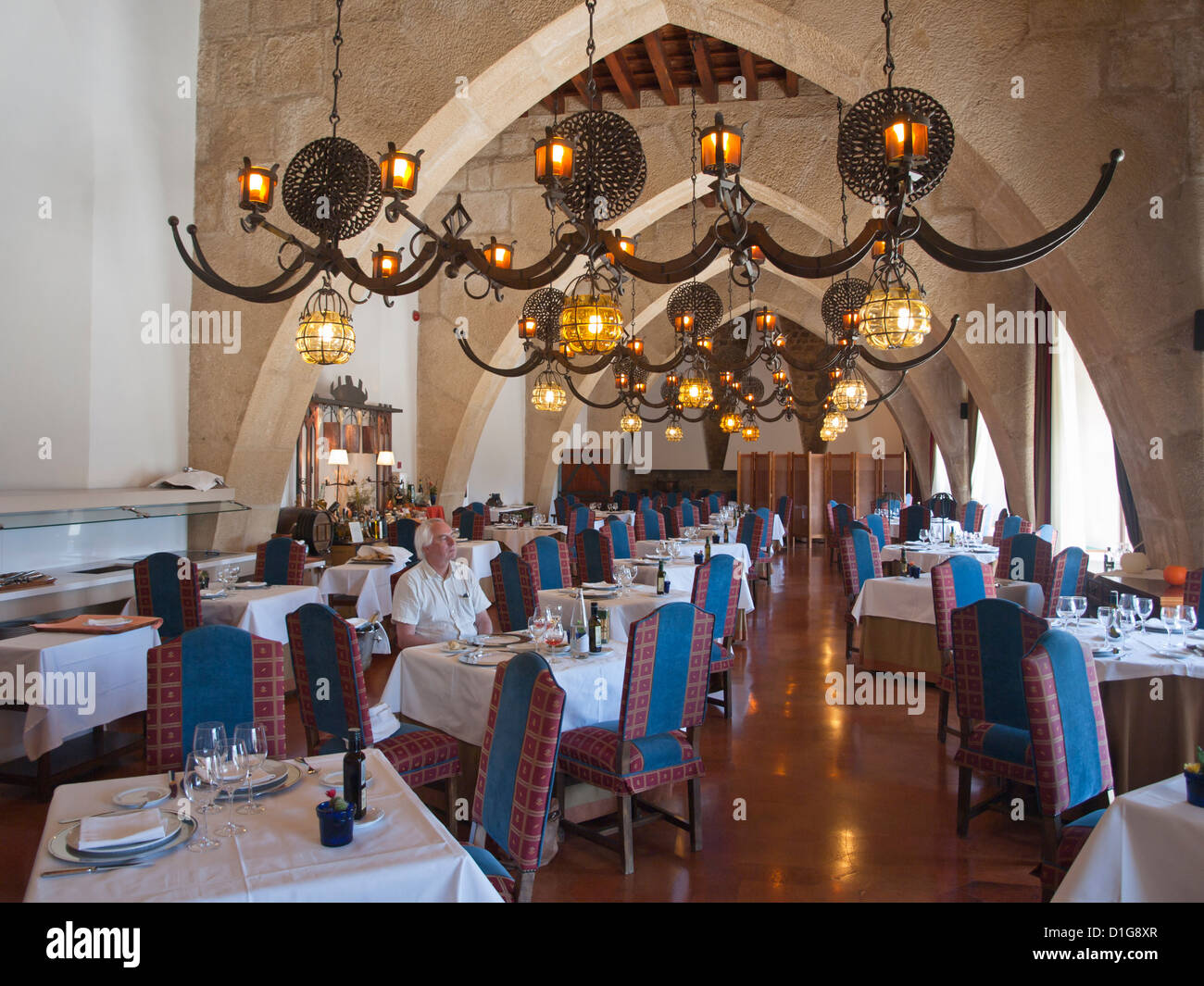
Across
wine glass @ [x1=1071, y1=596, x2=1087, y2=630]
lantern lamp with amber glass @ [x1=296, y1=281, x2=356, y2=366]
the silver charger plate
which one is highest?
lantern lamp with amber glass @ [x1=296, y1=281, x2=356, y2=366]

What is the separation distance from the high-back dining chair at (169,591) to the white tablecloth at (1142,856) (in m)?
5.26

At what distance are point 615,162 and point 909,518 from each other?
11.1 metres

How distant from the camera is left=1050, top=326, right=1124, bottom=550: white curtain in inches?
387

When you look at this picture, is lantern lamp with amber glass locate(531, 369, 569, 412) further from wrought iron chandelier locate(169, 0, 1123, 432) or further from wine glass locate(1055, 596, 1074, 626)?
wine glass locate(1055, 596, 1074, 626)

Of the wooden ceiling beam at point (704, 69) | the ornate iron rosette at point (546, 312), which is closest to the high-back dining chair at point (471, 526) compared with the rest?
the ornate iron rosette at point (546, 312)

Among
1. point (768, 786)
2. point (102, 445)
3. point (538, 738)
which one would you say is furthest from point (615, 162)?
point (102, 445)

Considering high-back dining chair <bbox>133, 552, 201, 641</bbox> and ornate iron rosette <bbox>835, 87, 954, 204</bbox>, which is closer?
ornate iron rosette <bbox>835, 87, 954, 204</bbox>

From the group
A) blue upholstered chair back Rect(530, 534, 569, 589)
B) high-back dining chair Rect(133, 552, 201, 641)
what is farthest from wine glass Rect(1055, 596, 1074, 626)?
high-back dining chair Rect(133, 552, 201, 641)

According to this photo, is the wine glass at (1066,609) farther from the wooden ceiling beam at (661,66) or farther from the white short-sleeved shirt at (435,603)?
the wooden ceiling beam at (661,66)

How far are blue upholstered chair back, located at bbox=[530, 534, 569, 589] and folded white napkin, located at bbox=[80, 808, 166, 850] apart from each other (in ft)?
15.2

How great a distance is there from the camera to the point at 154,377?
7812 millimetres

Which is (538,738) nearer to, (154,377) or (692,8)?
(692,8)

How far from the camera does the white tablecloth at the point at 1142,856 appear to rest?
6.88 ft

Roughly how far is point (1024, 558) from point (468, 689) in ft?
19.7
